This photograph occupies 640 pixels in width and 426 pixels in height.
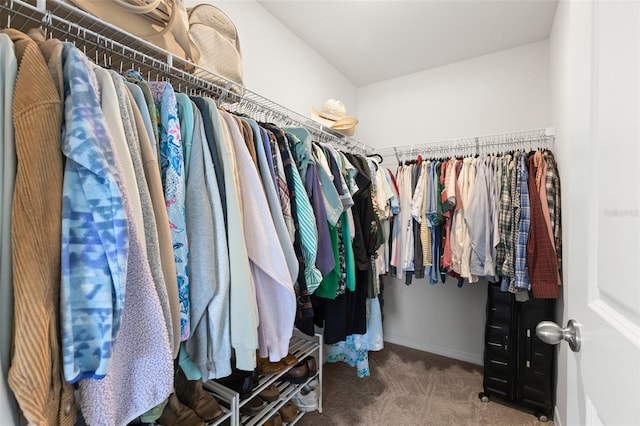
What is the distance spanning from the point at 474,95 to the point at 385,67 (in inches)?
30.6

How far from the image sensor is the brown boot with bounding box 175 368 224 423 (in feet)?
3.55

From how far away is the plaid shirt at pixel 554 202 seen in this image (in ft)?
5.23

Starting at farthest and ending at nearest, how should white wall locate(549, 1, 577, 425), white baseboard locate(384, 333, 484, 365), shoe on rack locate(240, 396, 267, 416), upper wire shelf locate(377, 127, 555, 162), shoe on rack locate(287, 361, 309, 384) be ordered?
white baseboard locate(384, 333, 484, 365), upper wire shelf locate(377, 127, 555, 162), shoe on rack locate(287, 361, 309, 384), white wall locate(549, 1, 577, 425), shoe on rack locate(240, 396, 267, 416)

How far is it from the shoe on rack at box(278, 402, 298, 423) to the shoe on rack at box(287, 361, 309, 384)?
0.13m

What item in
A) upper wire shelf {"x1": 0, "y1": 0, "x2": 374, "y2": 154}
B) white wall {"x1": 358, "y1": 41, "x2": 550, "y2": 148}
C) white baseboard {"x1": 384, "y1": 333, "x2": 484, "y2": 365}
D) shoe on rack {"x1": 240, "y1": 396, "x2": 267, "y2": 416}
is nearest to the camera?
upper wire shelf {"x1": 0, "y1": 0, "x2": 374, "y2": 154}

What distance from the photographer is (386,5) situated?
1752mm

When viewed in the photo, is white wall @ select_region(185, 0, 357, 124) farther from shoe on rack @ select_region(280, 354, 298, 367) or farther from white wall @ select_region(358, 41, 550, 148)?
shoe on rack @ select_region(280, 354, 298, 367)

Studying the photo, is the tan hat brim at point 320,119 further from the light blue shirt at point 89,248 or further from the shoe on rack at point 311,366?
the light blue shirt at point 89,248

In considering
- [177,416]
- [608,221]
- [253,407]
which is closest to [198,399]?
[177,416]

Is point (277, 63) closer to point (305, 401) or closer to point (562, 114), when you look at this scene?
point (562, 114)

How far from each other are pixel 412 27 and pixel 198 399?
7.99 feet

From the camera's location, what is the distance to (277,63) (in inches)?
76.4

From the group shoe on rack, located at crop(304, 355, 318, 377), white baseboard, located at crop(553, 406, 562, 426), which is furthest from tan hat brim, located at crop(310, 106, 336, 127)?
white baseboard, located at crop(553, 406, 562, 426)

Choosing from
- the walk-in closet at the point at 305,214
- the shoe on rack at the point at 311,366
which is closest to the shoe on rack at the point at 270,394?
the walk-in closet at the point at 305,214
